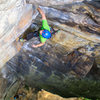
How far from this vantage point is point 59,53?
15.4ft

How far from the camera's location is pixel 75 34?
3.65 metres

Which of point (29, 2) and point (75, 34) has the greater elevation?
point (29, 2)

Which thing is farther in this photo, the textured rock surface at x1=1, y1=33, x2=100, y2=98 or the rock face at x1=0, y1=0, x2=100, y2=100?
the textured rock surface at x1=1, y1=33, x2=100, y2=98

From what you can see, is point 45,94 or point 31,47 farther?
point 45,94

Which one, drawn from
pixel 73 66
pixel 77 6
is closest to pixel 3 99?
pixel 73 66

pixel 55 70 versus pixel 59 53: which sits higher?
pixel 59 53

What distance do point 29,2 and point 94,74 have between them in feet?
14.1

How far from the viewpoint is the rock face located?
2818mm

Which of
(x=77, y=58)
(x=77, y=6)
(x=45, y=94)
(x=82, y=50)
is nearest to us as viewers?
(x=77, y=6)

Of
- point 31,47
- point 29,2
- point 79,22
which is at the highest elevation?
point 29,2

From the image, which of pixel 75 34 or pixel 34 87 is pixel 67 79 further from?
pixel 75 34

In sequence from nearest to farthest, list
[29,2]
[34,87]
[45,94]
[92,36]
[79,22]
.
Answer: [29,2], [79,22], [92,36], [45,94], [34,87]

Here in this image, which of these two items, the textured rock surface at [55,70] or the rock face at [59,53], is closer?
the rock face at [59,53]

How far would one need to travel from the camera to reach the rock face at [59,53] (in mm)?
2818
